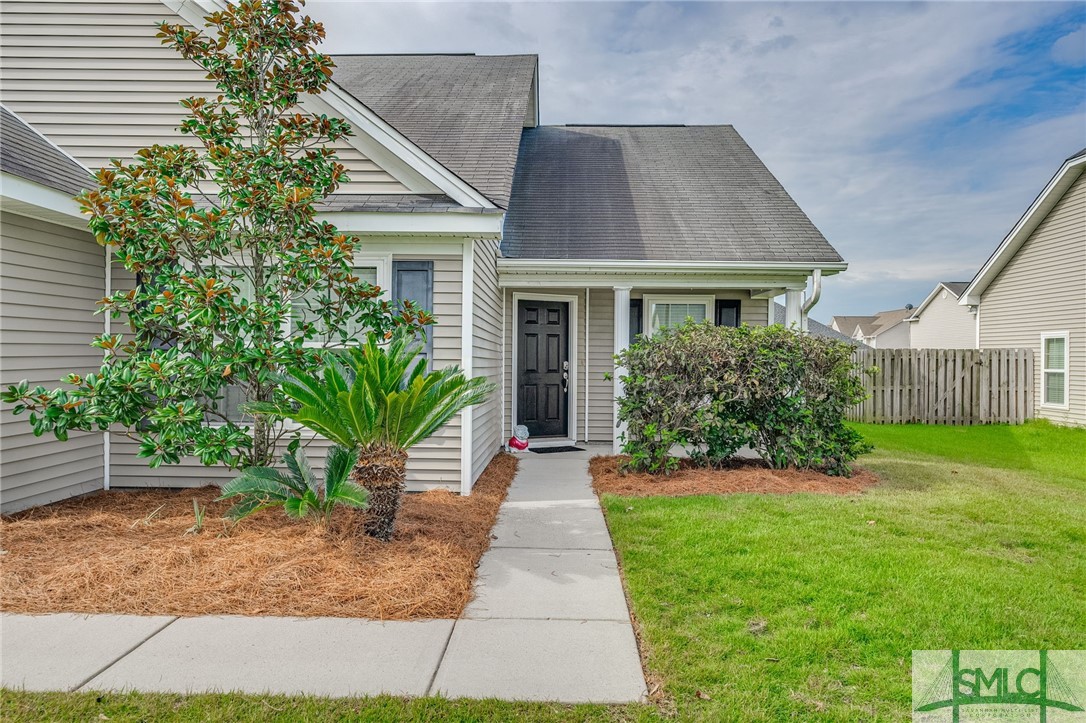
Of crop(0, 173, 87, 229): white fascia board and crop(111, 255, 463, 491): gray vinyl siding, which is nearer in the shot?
crop(0, 173, 87, 229): white fascia board

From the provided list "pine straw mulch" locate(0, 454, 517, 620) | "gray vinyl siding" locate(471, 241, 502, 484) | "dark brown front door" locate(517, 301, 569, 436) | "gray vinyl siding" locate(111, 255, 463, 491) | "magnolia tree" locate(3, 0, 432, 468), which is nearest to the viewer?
"pine straw mulch" locate(0, 454, 517, 620)

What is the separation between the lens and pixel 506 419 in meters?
8.81

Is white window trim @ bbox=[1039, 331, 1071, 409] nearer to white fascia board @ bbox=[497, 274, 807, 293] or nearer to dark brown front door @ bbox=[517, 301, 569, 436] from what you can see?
white fascia board @ bbox=[497, 274, 807, 293]

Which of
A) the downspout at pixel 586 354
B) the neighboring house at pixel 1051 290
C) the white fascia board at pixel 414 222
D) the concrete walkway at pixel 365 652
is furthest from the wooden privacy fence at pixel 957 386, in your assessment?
the concrete walkway at pixel 365 652

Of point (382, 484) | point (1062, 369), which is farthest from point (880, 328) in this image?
point (382, 484)

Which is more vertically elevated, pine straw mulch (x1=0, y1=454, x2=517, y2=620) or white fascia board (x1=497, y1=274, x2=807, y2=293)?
white fascia board (x1=497, y1=274, x2=807, y2=293)

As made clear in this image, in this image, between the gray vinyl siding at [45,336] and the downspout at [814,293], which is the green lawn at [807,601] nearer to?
→ the downspout at [814,293]

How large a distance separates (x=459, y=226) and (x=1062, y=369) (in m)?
13.6

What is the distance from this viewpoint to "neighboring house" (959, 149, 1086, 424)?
11.7 metres

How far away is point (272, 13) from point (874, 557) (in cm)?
601

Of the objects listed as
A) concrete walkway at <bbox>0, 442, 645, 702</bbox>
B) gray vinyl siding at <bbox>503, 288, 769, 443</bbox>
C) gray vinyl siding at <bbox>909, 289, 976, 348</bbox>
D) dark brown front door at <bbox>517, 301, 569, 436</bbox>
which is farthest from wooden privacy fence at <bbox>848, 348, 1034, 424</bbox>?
concrete walkway at <bbox>0, 442, 645, 702</bbox>

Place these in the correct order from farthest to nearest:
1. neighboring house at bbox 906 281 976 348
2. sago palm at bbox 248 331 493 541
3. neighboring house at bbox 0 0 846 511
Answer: neighboring house at bbox 906 281 976 348 → neighboring house at bbox 0 0 846 511 → sago palm at bbox 248 331 493 541

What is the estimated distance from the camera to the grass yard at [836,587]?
8.14 feet

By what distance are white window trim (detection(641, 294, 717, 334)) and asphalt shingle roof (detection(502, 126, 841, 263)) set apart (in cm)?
107
